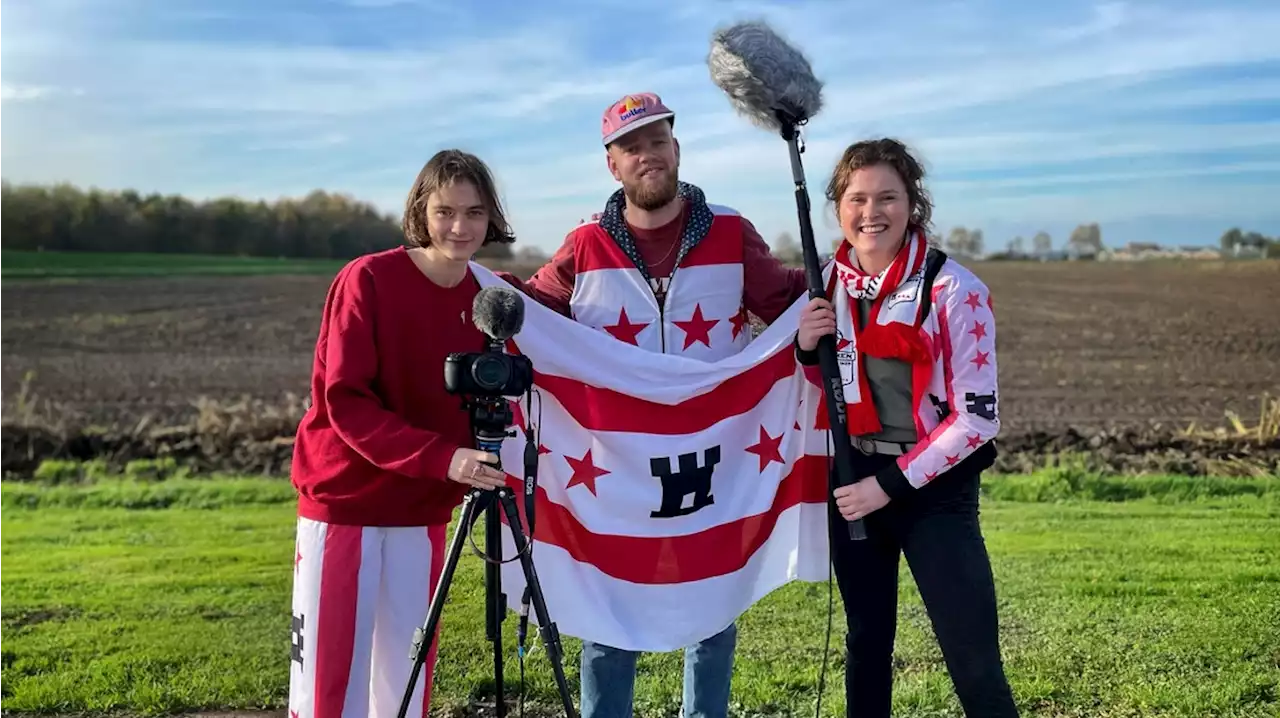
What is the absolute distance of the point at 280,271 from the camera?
25750 millimetres

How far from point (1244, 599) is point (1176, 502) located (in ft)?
7.94

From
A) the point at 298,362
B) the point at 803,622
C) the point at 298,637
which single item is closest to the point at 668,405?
the point at 298,637

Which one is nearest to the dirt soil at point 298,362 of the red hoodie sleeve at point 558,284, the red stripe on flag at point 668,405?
the red stripe on flag at point 668,405

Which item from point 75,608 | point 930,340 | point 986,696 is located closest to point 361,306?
point 930,340

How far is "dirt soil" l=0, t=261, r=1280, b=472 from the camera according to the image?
416 inches

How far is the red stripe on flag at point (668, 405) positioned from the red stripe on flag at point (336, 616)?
1045 millimetres

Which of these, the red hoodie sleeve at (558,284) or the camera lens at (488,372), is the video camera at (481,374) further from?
the red hoodie sleeve at (558,284)

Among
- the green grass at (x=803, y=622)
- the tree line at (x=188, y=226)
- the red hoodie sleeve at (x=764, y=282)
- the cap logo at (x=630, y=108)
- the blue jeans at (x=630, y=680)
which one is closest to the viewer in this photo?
the cap logo at (x=630, y=108)

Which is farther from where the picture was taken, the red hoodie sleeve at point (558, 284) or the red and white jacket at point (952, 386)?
the red hoodie sleeve at point (558, 284)

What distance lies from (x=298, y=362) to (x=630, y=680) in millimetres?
14853

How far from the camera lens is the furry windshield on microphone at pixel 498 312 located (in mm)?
2887

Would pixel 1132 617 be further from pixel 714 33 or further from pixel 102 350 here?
pixel 102 350

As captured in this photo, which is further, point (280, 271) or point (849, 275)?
point (280, 271)

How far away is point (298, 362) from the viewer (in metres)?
17.2
